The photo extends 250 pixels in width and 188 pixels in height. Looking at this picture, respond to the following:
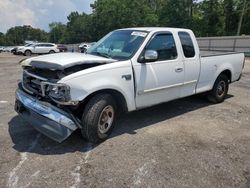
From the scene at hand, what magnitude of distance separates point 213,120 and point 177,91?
101 cm

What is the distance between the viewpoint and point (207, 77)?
6.41 metres

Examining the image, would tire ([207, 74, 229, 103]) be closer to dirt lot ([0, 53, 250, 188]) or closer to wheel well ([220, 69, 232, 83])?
wheel well ([220, 69, 232, 83])

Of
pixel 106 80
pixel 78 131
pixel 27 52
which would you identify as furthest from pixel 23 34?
pixel 106 80

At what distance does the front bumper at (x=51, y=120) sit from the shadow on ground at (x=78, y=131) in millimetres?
363

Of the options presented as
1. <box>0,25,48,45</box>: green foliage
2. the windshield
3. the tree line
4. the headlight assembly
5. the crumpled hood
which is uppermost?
the tree line

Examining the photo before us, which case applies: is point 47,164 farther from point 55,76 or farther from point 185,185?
point 185,185

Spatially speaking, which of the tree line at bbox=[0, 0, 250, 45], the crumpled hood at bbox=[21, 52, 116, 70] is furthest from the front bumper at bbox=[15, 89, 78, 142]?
the tree line at bbox=[0, 0, 250, 45]

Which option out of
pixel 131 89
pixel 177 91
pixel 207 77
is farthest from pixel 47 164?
pixel 207 77

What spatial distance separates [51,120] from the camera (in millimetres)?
3953

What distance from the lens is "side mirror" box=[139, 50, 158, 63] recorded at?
466 centimetres

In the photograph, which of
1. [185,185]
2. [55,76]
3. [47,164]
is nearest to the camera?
[185,185]

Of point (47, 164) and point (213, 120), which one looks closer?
point (47, 164)

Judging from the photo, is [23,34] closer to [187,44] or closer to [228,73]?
[228,73]

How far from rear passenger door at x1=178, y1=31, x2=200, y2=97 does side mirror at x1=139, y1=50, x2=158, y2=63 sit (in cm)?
115
